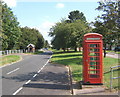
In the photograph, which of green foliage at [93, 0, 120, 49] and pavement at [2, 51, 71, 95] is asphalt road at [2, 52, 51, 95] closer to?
pavement at [2, 51, 71, 95]

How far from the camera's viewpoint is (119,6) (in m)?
12.9

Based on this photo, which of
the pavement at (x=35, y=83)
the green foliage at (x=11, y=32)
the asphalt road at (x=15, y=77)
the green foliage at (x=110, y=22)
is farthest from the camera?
the green foliage at (x=11, y=32)

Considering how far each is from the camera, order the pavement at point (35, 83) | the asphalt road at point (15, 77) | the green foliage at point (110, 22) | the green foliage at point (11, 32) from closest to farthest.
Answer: the pavement at point (35, 83)
the asphalt road at point (15, 77)
the green foliage at point (110, 22)
the green foliage at point (11, 32)

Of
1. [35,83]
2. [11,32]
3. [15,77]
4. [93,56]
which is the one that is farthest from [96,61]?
[11,32]

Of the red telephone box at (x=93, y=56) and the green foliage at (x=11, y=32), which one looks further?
the green foliage at (x=11, y=32)

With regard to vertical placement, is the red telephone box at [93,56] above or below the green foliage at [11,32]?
below

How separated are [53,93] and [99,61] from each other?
2764 mm

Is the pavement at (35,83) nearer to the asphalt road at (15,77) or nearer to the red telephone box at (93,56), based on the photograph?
the asphalt road at (15,77)

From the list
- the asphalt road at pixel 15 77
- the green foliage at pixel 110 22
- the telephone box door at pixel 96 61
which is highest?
the green foliage at pixel 110 22

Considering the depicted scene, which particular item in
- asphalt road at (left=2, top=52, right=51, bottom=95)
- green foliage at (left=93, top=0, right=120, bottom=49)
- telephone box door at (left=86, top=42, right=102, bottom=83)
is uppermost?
green foliage at (left=93, top=0, right=120, bottom=49)

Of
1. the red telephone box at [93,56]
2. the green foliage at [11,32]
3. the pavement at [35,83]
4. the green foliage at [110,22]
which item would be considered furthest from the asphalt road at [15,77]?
the green foliage at [11,32]

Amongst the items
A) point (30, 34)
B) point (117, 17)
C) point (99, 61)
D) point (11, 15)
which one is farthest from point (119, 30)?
point (30, 34)

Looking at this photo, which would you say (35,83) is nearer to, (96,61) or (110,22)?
(96,61)

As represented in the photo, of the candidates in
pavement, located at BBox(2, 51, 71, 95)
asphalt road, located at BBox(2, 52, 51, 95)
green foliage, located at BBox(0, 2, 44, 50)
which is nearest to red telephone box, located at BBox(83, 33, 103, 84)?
pavement, located at BBox(2, 51, 71, 95)
